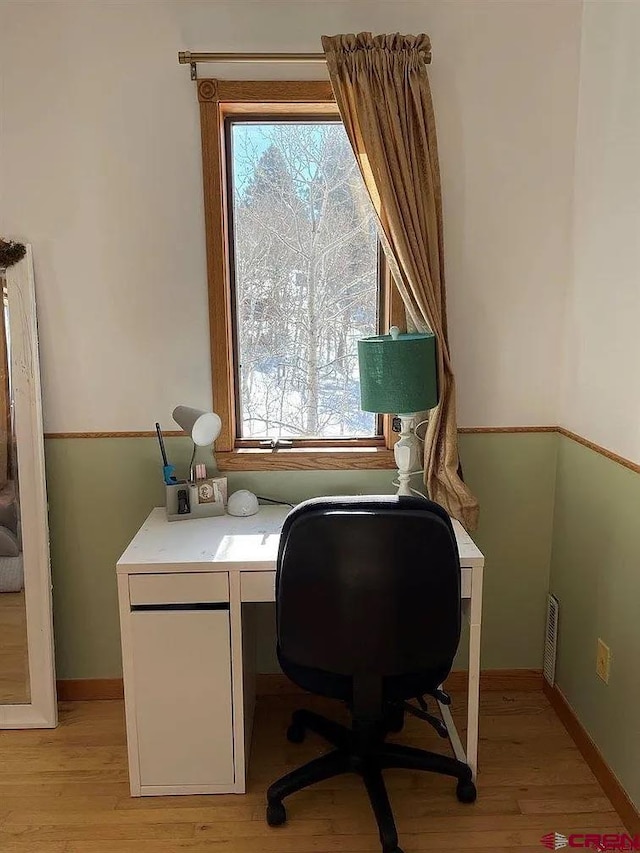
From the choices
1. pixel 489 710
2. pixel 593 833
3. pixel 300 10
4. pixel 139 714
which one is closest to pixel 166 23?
pixel 300 10

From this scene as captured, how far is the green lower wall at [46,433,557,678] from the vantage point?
252 centimetres

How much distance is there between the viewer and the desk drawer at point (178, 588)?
2008 millimetres

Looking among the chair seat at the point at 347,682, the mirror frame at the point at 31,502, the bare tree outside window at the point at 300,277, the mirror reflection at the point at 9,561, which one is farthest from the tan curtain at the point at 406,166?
the mirror reflection at the point at 9,561

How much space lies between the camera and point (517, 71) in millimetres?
2326

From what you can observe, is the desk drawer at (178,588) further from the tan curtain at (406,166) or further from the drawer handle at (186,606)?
the tan curtain at (406,166)

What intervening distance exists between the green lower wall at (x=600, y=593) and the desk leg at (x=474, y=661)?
1.35 ft

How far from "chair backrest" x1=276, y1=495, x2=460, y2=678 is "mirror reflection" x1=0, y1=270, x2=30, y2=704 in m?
1.12

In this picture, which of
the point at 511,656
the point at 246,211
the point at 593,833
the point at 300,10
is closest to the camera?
the point at 593,833

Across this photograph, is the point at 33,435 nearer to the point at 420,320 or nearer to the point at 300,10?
the point at 420,320

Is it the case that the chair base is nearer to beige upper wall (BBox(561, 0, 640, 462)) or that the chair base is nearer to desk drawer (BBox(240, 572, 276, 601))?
desk drawer (BBox(240, 572, 276, 601))

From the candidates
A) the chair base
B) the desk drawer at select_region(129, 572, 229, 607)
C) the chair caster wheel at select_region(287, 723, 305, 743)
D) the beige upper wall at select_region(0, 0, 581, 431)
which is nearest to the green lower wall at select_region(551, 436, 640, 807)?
the beige upper wall at select_region(0, 0, 581, 431)

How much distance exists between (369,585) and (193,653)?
0.65m

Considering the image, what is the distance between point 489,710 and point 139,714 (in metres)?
1.26

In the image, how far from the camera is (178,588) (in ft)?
6.61
